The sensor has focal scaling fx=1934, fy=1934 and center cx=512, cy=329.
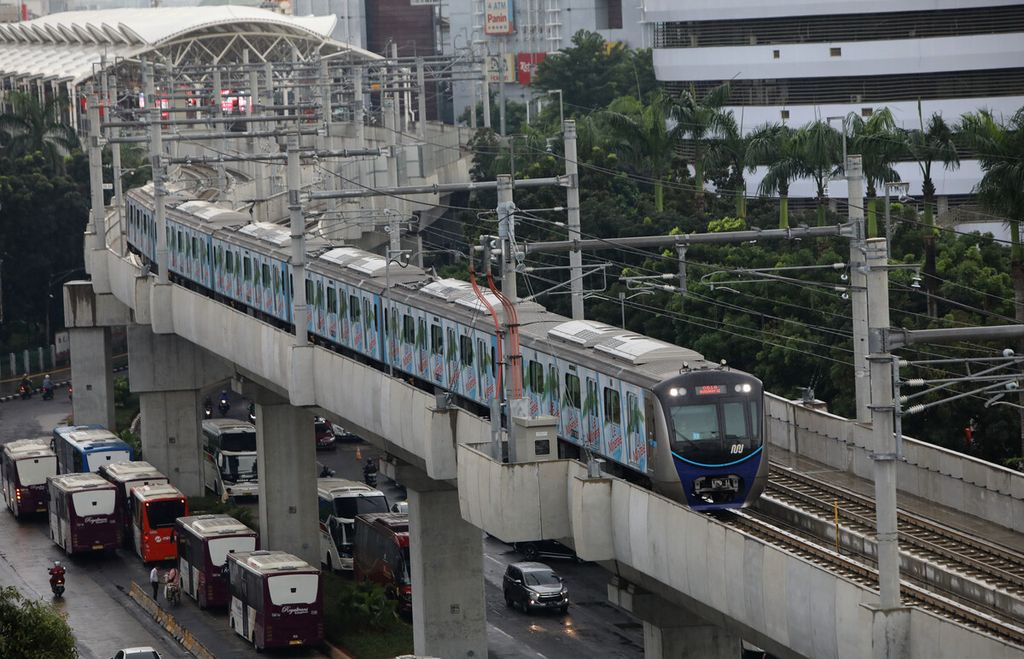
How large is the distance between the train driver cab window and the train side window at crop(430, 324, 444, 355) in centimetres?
884

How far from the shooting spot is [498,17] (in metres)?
162

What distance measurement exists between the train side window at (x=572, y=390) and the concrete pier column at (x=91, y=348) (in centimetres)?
4254

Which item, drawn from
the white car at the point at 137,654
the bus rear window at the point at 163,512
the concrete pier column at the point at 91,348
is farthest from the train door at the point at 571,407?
the concrete pier column at the point at 91,348

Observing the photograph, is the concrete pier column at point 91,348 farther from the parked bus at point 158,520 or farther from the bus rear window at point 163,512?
the bus rear window at point 163,512

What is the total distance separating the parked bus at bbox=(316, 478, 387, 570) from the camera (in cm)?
5950

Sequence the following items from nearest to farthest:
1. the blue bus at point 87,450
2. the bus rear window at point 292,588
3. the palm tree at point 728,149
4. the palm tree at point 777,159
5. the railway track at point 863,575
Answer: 1. the railway track at point 863,575
2. the bus rear window at point 292,588
3. the blue bus at point 87,450
4. the palm tree at point 777,159
5. the palm tree at point 728,149

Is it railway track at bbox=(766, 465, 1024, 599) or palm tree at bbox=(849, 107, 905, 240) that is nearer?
railway track at bbox=(766, 465, 1024, 599)

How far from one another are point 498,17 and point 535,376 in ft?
413

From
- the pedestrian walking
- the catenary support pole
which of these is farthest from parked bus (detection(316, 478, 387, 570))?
the catenary support pole

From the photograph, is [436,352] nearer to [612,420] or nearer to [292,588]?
[292,588]

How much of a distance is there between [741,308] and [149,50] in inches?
3648

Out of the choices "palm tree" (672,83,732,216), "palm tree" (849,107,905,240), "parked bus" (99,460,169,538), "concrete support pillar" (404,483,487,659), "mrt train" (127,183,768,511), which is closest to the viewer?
"mrt train" (127,183,768,511)

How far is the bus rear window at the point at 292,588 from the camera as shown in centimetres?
4925

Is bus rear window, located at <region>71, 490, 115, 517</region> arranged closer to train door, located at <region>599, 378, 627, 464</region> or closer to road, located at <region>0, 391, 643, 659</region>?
road, located at <region>0, 391, 643, 659</region>
